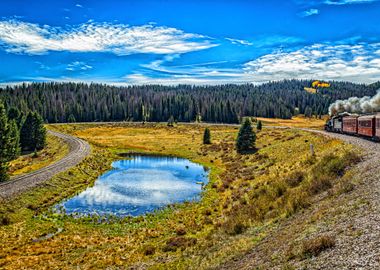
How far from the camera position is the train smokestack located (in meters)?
60.8

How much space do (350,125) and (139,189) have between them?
35597 millimetres

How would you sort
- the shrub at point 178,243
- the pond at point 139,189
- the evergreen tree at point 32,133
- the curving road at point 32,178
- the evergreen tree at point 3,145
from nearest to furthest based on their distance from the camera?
the shrub at point 178,243
the pond at point 139,189
the curving road at point 32,178
the evergreen tree at point 3,145
the evergreen tree at point 32,133

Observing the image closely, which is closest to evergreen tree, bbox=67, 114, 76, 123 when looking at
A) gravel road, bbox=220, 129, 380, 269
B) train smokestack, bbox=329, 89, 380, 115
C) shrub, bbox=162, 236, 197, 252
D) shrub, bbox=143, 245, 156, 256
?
train smokestack, bbox=329, 89, 380, 115

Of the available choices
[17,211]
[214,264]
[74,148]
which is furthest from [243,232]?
[74,148]

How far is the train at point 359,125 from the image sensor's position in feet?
128

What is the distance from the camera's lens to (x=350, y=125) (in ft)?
173

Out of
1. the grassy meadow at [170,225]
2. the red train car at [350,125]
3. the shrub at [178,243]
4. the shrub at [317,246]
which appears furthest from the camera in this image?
the red train car at [350,125]

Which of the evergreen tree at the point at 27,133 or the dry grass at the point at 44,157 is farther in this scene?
the evergreen tree at the point at 27,133

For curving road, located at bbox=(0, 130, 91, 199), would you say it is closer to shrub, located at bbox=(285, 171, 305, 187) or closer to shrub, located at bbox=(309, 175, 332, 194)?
shrub, located at bbox=(285, 171, 305, 187)

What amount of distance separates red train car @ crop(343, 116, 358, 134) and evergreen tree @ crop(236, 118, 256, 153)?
1594 centimetres

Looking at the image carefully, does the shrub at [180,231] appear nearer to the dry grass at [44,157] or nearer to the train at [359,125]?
the train at [359,125]

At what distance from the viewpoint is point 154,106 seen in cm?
17225

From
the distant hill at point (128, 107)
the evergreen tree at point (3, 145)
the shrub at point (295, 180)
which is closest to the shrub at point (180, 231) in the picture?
the shrub at point (295, 180)

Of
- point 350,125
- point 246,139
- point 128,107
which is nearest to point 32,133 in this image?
point 246,139
